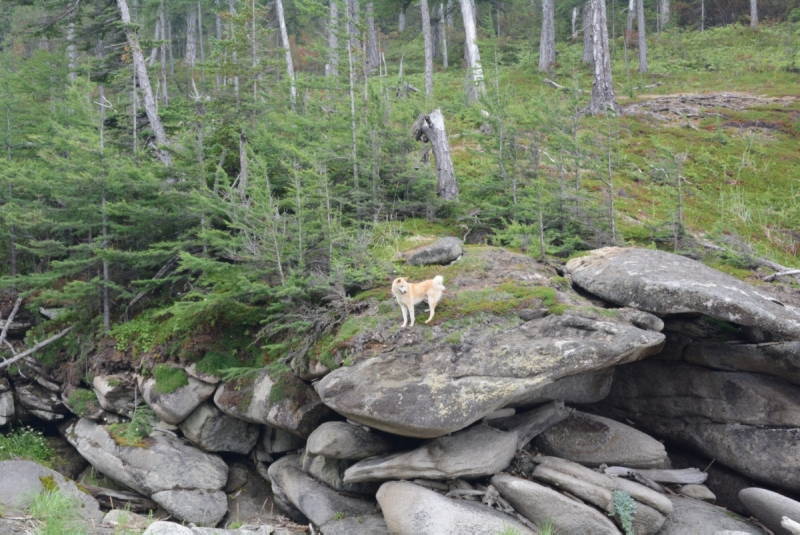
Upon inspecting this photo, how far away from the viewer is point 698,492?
812 cm

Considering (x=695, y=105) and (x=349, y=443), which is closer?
(x=349, y=443)

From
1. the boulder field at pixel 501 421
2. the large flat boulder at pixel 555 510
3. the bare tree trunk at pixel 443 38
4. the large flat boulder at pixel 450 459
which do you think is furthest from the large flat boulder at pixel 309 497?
the bare tree trunk at pixel 443 38

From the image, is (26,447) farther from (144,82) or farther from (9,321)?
(144,82)

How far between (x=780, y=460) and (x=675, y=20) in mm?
45609

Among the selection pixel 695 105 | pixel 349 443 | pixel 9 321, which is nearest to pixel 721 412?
pixel 349 443

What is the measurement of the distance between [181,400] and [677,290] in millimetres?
8494

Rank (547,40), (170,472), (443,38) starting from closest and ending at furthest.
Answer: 1. (170,472)
2. (547,40)
3. (443,38)

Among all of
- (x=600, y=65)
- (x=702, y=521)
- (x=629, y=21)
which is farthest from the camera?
(x=629, y=21)

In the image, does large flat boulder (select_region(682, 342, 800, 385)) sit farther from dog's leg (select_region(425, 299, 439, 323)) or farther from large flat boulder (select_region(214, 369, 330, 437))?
large flat boulder (select_region(214, 369, 330, 437))

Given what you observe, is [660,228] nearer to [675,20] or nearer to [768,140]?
[768,140]

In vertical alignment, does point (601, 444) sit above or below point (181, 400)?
below

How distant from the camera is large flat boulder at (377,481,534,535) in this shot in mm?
6879

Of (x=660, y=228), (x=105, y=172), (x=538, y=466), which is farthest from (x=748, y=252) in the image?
(x=105, y=172)

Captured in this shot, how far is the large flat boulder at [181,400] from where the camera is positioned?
10.3 m
